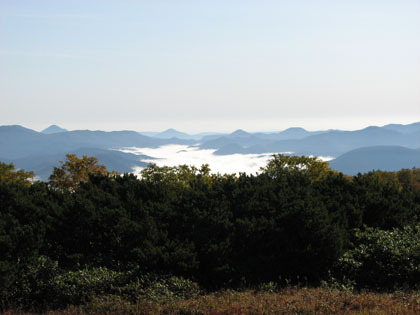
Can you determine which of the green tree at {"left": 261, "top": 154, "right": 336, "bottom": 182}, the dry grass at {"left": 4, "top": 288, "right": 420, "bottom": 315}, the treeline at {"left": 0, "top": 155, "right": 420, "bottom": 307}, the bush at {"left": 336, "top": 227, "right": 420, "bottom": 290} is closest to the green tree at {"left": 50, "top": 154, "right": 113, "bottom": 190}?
the green tree at {"left": 261, "top": 154, "right": 336, "bottom": 182}

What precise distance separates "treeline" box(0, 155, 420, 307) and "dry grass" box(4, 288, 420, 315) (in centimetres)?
132

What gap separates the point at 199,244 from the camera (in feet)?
58.2

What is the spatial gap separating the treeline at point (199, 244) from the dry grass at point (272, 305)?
132cm

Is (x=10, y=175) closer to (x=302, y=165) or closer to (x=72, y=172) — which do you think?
(x=72, y=172)

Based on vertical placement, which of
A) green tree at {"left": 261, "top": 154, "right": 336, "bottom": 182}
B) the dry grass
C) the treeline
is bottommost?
the dry grass

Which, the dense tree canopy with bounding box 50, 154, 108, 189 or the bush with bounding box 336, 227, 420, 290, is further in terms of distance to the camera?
the dense tree canopy with bounding box 50, 154, 108, 189

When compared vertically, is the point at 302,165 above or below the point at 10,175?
above

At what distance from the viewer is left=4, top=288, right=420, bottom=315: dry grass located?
12812 millimetres

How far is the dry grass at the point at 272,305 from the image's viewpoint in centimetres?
1281

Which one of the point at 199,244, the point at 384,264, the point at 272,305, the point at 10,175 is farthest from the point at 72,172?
the point at 272,305

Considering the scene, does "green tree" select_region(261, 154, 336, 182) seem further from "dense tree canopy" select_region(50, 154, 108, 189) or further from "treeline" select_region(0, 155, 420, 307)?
"dense tree canopy" select_region(50, 154, 108, 189)

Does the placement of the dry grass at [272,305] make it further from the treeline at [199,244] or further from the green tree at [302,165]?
the green tree at [302,165]

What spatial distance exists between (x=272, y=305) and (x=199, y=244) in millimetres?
5438

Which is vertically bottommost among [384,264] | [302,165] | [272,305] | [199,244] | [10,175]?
Result: [272,305]
